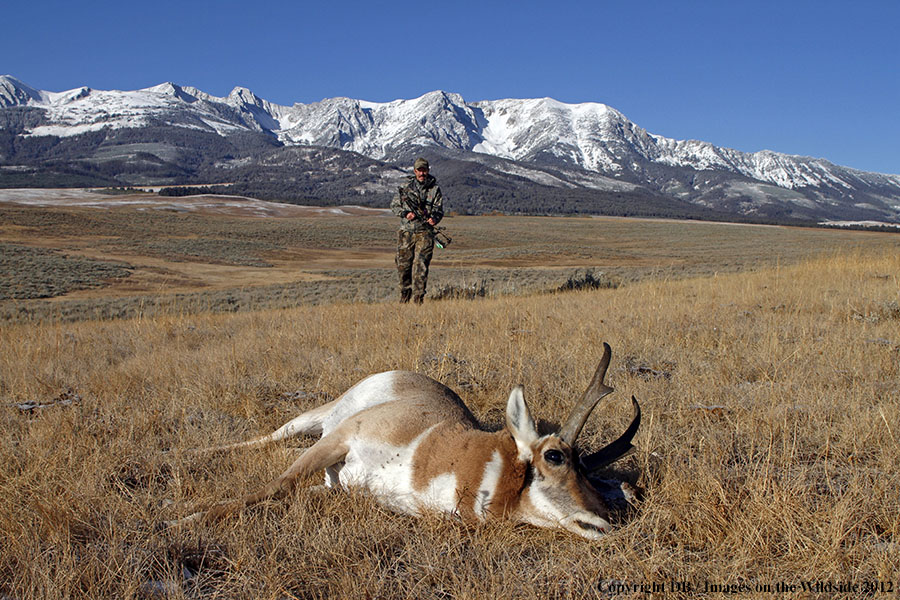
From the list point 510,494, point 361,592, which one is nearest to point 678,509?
point 510,494

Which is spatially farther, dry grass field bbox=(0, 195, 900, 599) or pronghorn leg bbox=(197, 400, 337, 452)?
pronghorn leg bbox=(197, 400, 337, 452)


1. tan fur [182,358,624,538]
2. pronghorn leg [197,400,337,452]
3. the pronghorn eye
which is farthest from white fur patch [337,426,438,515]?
pronghorn leg [197,400,337,452]

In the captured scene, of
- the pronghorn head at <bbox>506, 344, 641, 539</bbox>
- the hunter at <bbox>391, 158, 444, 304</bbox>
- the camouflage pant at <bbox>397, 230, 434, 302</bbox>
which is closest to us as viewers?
the pronghorn head at <bbox>506, 344, 641, 539</bbox>

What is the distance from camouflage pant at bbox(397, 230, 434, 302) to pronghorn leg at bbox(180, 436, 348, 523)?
7735 mm

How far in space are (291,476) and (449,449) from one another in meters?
0.86

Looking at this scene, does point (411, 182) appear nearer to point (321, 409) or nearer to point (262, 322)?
point (262, 322)

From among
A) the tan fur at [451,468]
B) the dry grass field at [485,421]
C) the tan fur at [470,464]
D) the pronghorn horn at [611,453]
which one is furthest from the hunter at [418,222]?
the pronghorn horn at [611,453]

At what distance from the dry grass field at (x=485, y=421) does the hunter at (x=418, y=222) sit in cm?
286

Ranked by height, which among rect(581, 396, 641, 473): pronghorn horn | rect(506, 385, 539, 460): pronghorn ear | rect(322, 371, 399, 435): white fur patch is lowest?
rect(322, 371, 399, 435): white fur patch

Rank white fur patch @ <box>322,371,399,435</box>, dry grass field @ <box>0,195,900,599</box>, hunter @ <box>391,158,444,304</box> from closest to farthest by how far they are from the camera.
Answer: dry grass field @ <box>0,195,900,599</box> < white fur patch @ <box>322,371,399,435</box> < hunter @ <box>391,158,444,304</box>

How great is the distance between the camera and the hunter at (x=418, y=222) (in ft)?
36.0

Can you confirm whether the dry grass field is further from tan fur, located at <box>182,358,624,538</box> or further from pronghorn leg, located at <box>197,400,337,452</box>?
pronghorn leg, located at <box>197,400,337,452</box>

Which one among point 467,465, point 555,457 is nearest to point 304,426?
point 467,465

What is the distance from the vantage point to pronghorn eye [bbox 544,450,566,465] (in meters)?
2.62
